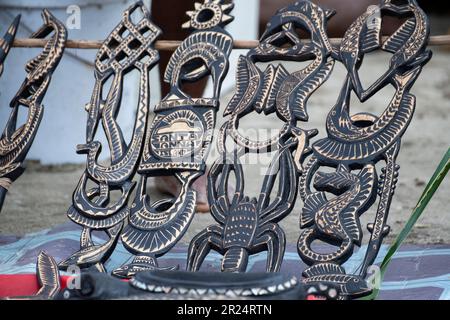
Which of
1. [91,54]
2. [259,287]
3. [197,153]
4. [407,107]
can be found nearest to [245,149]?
[197,153]

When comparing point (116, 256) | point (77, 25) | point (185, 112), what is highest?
point (77, 25)

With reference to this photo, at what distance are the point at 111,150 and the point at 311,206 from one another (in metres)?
0.51

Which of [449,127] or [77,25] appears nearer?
[77,25]

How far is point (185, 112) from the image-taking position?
231cm

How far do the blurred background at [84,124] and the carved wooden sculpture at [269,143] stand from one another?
22.7 inches

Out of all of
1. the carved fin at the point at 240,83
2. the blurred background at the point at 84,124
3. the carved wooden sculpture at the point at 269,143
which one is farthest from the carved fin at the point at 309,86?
the blurred background at the point at 84,124

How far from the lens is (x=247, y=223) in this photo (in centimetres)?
217

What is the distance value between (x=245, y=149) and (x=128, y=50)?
0.40m

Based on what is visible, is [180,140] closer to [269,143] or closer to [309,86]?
[269,143]

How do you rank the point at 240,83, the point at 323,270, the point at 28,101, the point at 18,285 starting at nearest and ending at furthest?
the point at 323,270 → the point at 18,285 → the point at 240,83 → the point at 28,101

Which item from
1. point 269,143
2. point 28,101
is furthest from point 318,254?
point 28,101

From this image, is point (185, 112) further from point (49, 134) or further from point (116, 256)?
point (49, 134)

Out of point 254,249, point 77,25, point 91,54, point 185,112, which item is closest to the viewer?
point 254,249

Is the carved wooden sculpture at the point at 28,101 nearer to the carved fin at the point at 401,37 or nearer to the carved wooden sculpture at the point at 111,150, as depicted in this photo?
the carved wooden sculpture at the point at 111,150
